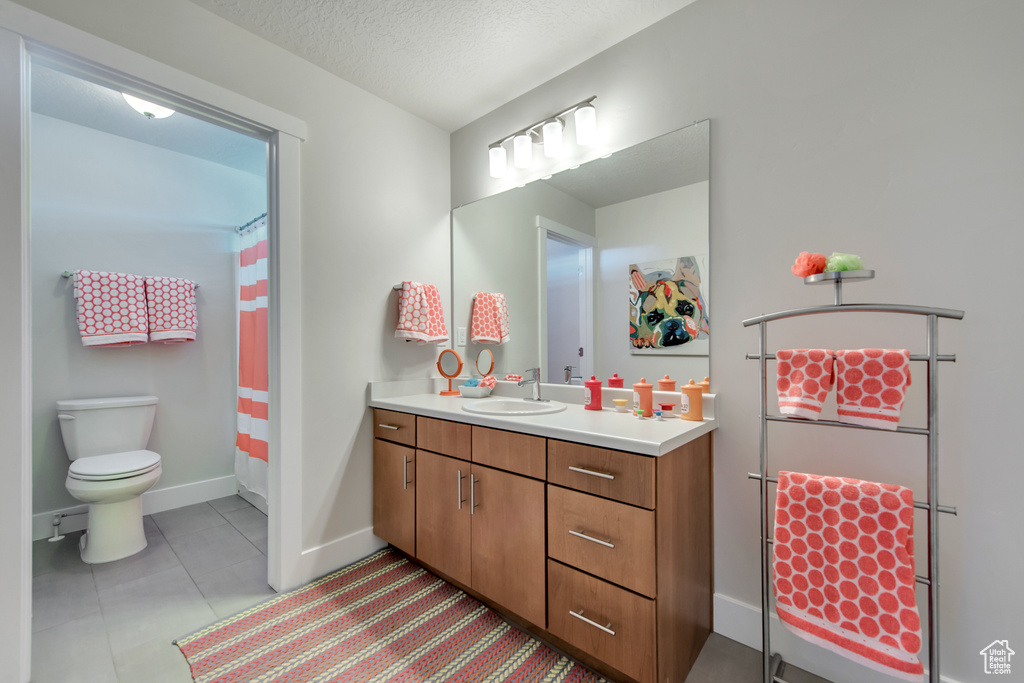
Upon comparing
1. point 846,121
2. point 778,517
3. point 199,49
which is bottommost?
point 778,517

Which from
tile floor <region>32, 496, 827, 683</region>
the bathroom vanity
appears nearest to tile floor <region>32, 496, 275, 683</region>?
tile floor <region>32, 496, 827, 683</region>

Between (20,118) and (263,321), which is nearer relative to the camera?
(20,118)

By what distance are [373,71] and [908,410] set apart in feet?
8.43

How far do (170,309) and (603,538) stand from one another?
2961mm

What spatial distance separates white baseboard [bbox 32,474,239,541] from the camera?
7.96 ft

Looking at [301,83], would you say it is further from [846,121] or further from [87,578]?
[87,578]

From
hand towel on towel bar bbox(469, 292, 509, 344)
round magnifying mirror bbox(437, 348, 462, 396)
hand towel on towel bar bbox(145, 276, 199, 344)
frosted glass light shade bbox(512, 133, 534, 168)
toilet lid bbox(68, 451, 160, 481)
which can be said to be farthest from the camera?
hand towel on towel bar bbox(145, 276, 199, 344)

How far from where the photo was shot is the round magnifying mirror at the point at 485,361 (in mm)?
2496

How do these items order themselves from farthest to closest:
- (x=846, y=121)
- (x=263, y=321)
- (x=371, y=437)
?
(x=263, y=321) → (x=371, y=437) → (x=846, y=121)

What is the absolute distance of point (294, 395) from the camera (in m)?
1.98

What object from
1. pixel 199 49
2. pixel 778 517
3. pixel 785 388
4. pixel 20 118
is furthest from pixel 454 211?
pixel 778 517

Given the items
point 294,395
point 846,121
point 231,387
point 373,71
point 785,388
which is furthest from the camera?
point 231,387

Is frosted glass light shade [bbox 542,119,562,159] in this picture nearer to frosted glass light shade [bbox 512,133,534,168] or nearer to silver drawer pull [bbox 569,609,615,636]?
frosted glass light shade [bbox 512,133,534,168]

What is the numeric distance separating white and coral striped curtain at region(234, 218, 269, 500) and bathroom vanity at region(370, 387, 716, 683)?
1294mm
